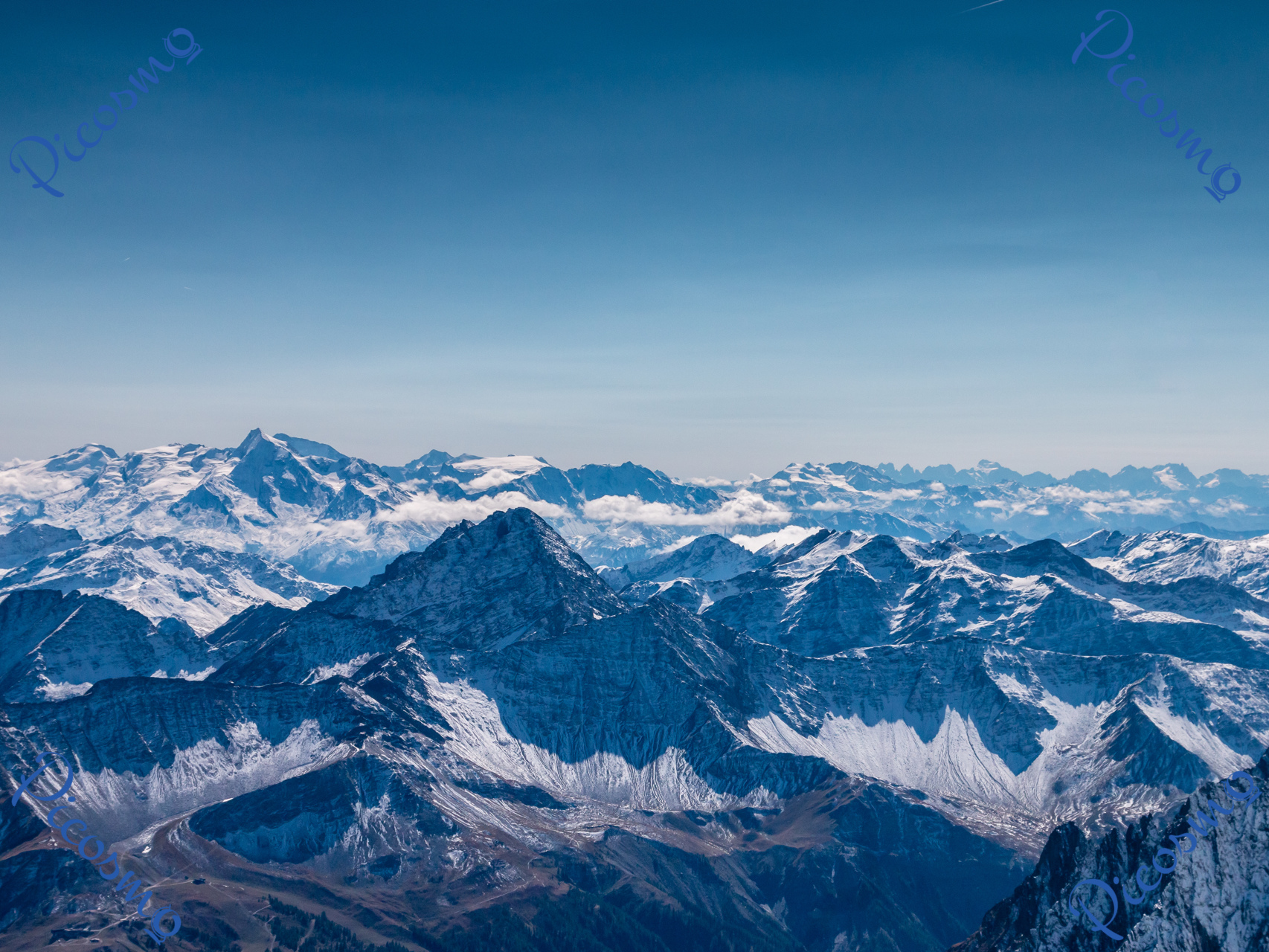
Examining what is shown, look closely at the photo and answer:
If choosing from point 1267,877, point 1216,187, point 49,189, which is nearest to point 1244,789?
point 1267,877

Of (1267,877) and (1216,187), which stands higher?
(1216,187)

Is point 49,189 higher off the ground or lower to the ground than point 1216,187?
lower

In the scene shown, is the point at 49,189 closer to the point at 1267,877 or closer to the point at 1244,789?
the point at 1244,789

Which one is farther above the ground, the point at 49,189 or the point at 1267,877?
the point at 49,189

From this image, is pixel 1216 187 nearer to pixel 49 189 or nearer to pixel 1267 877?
pixel 1267 877

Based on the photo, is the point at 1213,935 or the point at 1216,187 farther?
the point at 1213,935

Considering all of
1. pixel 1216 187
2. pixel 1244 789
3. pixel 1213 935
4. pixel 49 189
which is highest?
pixel 1216 187

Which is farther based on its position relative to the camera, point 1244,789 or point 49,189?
point 1244,789

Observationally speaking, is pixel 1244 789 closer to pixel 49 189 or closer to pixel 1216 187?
pixel 1216 187
